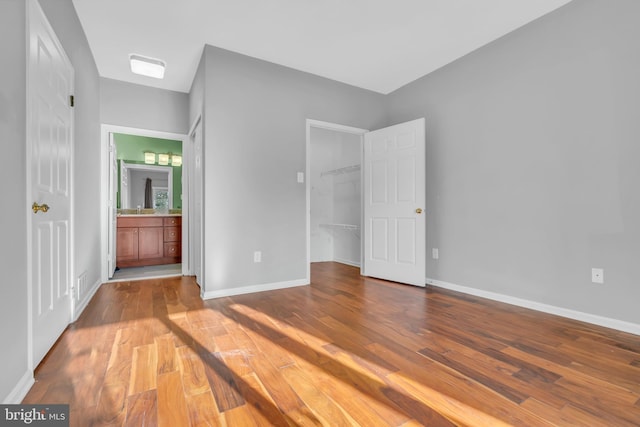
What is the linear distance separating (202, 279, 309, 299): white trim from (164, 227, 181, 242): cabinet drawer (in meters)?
2.71

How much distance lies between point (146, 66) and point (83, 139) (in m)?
1.12

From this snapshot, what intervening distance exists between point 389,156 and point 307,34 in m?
1.69

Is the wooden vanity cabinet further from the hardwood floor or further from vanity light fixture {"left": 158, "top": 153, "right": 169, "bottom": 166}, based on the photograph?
the hardwood floor

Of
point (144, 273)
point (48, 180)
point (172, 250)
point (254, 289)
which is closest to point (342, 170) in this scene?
point (254, 289)

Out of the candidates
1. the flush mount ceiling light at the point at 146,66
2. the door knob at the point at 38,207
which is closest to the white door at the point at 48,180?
the door knob at the point at 38,207

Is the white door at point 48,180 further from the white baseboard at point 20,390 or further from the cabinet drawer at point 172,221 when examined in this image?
the cabinet drawer at point 172,221

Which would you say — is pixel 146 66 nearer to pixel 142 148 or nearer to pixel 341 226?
pixel 142 148

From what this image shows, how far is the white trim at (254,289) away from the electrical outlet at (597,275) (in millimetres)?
2624

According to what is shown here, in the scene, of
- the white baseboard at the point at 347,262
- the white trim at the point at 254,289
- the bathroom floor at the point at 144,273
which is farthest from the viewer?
the white baseboard at the point at 347,262

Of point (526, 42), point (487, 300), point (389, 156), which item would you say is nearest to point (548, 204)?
point (487, 300)

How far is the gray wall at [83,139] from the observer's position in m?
2.26

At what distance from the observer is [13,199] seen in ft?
4.36

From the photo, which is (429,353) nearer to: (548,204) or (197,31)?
(548,204)

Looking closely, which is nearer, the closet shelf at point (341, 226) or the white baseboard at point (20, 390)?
the white baseboard at point (20, 390)
